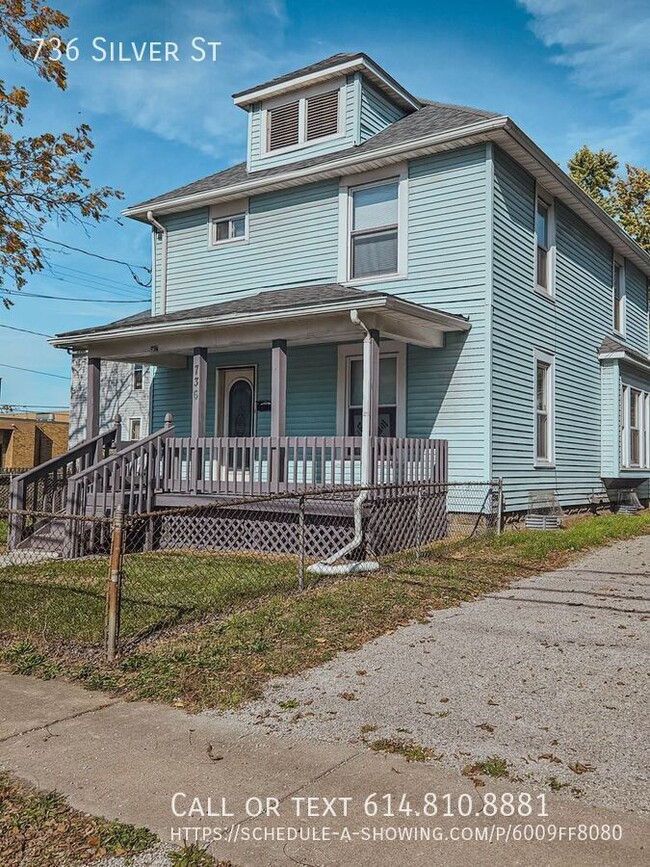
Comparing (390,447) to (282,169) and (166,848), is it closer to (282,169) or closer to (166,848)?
(282,169)

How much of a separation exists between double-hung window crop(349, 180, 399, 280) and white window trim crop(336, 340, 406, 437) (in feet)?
4.26

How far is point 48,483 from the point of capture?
12.5 metres

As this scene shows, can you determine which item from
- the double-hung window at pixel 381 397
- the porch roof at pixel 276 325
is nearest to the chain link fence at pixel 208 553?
the double-hung window at pixel 381 397

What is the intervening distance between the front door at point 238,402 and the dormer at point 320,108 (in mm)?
4336

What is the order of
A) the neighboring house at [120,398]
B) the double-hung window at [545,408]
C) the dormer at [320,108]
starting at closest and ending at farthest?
the double-hung window at [545,408], the dormer at [320,108], the neighboring house at [120,398]

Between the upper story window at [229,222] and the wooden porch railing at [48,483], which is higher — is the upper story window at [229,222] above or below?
above

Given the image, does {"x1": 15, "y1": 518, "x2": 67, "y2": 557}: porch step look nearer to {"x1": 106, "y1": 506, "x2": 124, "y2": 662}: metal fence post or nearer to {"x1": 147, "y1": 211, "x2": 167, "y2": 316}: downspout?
{"x1": 106, "y1": 506, "x2": 124, "y2": 662}: metal fence post

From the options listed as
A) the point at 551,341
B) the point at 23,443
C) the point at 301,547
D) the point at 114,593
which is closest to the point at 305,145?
the point at 551,341

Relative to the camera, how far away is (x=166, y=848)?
302cm

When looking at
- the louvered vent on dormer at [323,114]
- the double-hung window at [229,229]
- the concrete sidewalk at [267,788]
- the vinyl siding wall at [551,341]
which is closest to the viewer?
the concrete sidewalk at [267,788]

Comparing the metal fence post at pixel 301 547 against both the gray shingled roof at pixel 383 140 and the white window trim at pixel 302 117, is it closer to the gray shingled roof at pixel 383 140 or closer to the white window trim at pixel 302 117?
the gray shingled roof at pixel 383 140

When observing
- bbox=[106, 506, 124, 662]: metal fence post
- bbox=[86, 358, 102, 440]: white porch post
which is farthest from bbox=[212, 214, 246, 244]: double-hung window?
bbox=[106, 506, 124, 662]: metal fence post

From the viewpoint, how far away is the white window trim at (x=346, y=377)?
42.4 ft

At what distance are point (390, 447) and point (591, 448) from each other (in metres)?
7.06
